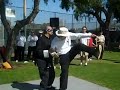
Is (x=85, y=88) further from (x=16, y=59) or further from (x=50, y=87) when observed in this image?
(x=16, y=59)

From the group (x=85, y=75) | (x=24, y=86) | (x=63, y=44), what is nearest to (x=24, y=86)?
(x=24, y=86)

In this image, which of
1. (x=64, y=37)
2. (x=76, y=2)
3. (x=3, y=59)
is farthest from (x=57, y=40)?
(x=76, y=2)

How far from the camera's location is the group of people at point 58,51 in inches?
393

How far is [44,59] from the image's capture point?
10.4m

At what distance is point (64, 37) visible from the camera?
10.0m

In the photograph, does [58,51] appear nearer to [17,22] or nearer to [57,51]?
[57,51]

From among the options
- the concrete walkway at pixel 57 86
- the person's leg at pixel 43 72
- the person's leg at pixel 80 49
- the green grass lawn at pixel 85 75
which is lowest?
the green grass lawn at pixel 85 75

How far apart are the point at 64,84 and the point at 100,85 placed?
7.26 ft

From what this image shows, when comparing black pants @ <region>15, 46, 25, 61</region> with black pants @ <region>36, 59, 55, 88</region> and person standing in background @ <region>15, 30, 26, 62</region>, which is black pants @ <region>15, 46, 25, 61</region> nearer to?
person standing in background @ <region>15, 30, 26, 62</region>

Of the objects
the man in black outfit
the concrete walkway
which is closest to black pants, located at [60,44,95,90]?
the man in black outfit

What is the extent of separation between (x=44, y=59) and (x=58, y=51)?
0.61 metres

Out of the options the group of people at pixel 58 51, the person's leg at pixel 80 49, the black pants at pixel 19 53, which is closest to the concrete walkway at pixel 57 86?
Result: the group of people at pixel 58 51

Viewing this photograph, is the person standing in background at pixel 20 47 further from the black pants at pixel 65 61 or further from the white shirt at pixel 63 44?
the black pants at pixel 65 61

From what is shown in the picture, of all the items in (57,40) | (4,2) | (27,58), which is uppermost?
(4,2)
